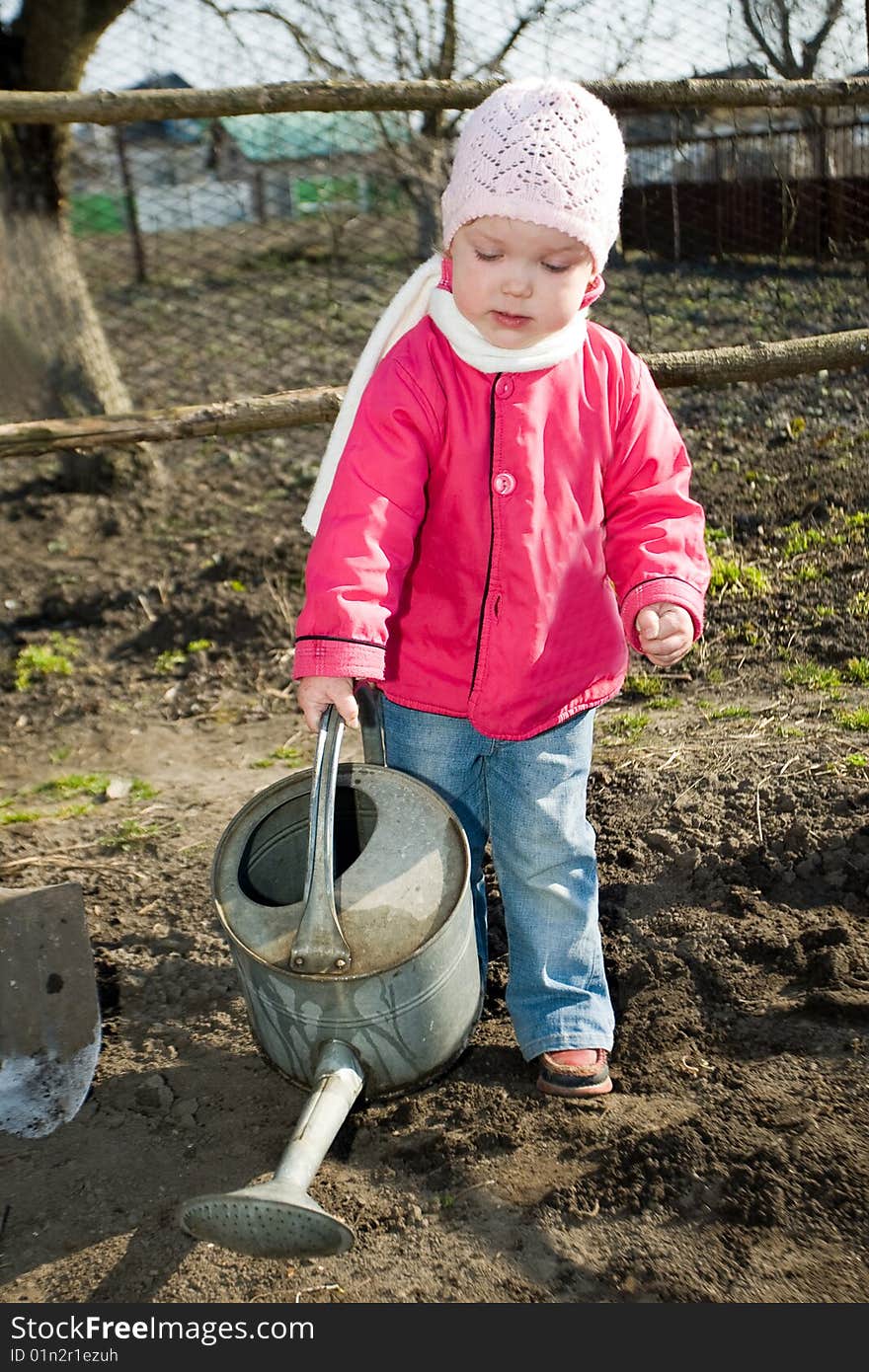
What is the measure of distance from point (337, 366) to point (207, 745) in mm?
4569

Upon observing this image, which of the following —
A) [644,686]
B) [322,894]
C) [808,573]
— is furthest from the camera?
[808,573]

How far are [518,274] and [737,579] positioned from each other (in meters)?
2.47

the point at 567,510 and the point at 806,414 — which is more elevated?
the point at 567,510

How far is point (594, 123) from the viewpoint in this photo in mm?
1853

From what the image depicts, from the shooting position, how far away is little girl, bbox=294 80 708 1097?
1.83 meters

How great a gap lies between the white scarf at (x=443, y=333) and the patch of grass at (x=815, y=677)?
174 cm

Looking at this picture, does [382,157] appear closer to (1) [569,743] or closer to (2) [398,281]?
(2) [398,281]

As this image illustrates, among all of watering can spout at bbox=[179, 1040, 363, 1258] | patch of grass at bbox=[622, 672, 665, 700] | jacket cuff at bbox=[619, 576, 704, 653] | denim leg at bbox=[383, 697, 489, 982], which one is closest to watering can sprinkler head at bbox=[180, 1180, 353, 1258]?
watering can spout at bbox=[179, 1040, 363, 1258]

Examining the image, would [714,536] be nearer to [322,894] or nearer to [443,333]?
[443,333]

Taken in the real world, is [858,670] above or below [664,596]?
below

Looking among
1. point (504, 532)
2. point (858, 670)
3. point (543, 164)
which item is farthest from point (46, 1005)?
point (858, 670)

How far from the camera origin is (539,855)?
214cm

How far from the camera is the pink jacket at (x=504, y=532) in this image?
6.29 ft

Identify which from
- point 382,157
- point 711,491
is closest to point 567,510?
point 711,491
